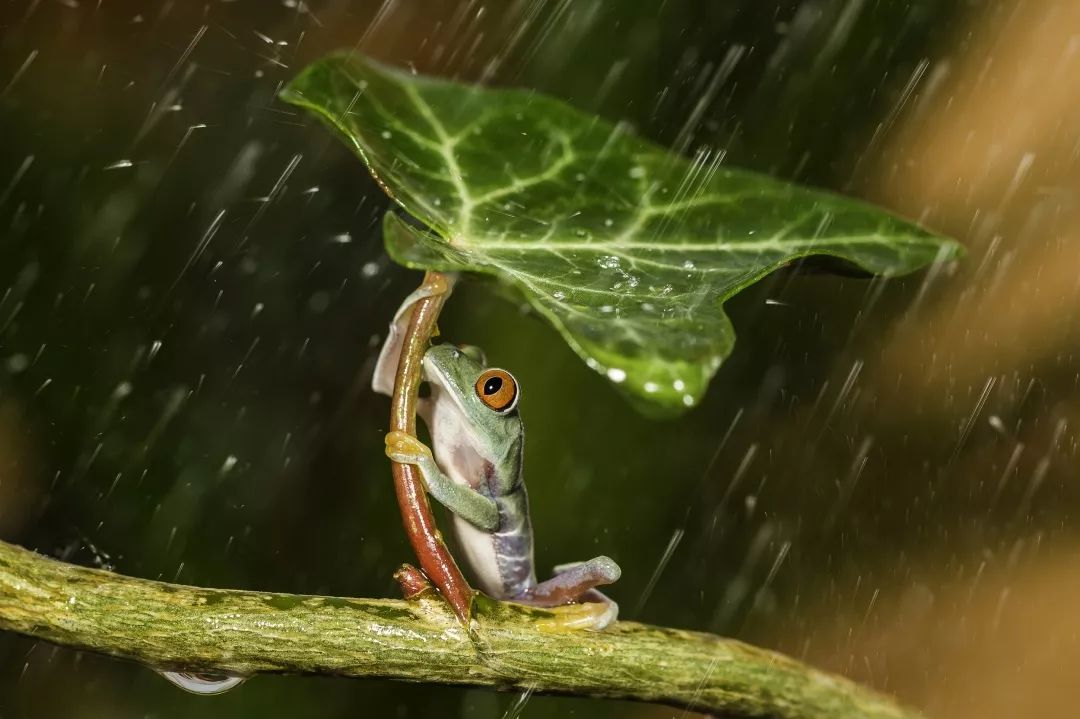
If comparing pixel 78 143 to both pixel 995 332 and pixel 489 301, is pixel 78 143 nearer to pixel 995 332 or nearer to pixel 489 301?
pixel 489 301

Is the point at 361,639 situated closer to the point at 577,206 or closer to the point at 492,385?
the point at 492,385

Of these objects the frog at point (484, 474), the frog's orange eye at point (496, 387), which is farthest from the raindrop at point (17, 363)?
the frog's orange eye at point (496, 387)

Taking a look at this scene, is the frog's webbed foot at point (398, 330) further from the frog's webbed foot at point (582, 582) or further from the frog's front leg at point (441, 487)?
the frog's webbed foot at point (582, 582)

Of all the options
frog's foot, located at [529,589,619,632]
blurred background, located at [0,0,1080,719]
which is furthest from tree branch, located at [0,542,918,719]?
blurred background, located at [0,0,1080,719]

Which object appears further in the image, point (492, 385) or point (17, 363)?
point (17, 363)

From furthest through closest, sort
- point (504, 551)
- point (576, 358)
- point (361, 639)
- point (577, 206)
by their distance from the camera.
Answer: point (576, 358) < point (504, 551) < point (577, 206) < point (361, 639)

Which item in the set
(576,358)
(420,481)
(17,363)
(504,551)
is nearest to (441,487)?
(420,481)
